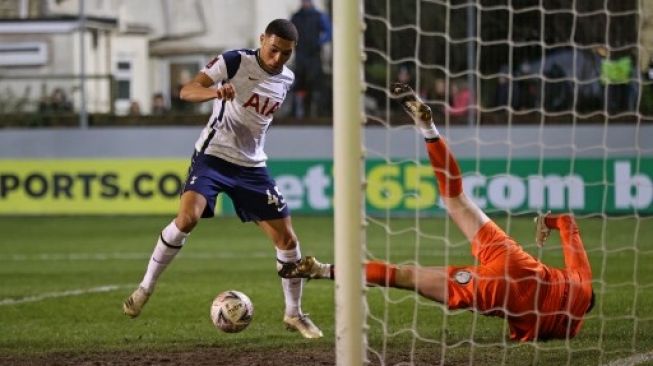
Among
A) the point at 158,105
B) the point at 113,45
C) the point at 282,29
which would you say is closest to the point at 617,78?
the point at 282,29

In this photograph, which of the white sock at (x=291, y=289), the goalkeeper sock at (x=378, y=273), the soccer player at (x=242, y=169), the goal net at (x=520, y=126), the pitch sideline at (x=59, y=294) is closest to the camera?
the goalkeeper sock at (x=378, y=273)

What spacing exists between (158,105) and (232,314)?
46.0 feet

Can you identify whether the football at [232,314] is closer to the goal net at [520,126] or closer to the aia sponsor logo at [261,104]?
the aia sponsor logo at [261,104]

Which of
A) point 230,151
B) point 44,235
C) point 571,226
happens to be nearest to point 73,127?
point 44,235

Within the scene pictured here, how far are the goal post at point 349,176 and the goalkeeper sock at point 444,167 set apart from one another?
1.55m

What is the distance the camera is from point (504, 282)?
7.35 metres

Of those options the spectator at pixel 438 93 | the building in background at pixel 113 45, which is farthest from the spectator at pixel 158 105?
the spectator at pixel 438 93

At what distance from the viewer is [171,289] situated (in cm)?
1198

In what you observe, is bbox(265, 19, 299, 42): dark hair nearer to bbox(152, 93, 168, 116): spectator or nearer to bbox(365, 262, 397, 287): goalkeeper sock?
bbox(365, 262, 397, 287): goalkeeper sock

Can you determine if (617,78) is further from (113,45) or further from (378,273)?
(113,45)

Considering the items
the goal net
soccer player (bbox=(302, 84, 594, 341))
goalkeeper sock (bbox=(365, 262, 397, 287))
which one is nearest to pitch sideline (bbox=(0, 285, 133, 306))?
the goal net

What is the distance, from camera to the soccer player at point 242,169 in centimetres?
859

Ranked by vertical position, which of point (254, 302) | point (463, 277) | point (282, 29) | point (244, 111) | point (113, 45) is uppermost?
point (282, 29)

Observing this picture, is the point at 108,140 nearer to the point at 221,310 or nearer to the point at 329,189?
the point at 329,189
